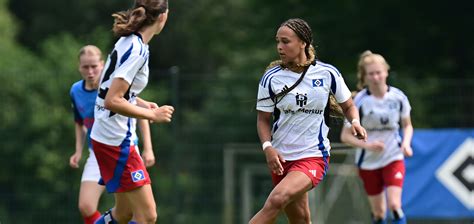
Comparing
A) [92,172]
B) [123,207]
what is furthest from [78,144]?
[123,207]

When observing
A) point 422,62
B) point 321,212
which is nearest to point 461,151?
point 321,212

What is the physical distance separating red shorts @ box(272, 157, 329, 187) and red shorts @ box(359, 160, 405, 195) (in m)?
2.79

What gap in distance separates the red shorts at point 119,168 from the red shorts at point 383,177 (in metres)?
3.80

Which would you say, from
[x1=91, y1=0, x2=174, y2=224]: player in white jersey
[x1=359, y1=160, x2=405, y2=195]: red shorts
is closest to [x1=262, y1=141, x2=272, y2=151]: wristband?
[x1=91, y1=0, x2=174, y2=224]: player in white jersey

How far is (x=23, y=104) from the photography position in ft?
47.0

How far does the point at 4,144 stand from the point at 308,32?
7.86 m

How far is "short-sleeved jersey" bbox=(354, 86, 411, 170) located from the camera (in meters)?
10.4

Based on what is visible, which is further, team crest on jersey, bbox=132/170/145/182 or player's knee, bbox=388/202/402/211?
player's knee, bbox=388/202/402/211

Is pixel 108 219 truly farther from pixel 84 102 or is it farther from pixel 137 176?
pixel 84 102

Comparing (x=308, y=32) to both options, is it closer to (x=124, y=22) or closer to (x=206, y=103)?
(x=124, y=22)

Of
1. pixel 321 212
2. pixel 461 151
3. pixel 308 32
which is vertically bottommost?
pixel 321 212

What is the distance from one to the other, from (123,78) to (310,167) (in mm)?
1663

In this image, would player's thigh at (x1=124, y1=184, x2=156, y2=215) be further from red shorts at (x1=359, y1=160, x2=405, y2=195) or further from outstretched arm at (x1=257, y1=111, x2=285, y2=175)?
red shorts at (x1=359, y1=160, x2=405, y2=195)

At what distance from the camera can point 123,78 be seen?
21.9ft
